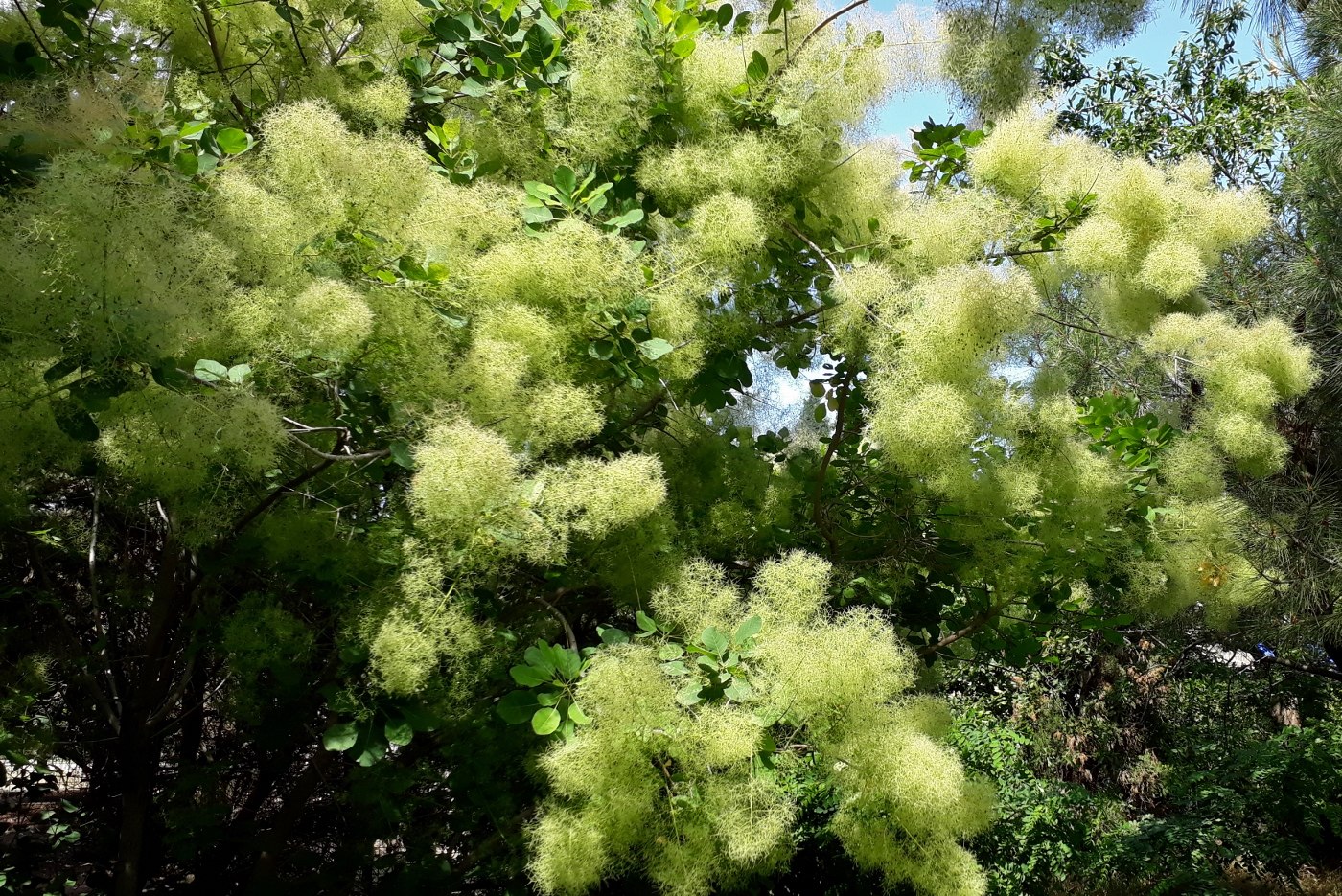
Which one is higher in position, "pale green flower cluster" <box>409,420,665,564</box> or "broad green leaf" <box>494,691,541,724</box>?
"pale green flower cluster" <box>409,420,665,564</box>

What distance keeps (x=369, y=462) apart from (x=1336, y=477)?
13.8 feet

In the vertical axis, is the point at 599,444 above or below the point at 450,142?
below

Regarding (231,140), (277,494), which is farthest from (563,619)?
(231,140)

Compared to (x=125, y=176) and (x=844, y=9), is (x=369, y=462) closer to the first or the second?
(x=125, y=176)

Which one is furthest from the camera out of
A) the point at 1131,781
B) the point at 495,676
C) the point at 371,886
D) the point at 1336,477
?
the point at 1131,781

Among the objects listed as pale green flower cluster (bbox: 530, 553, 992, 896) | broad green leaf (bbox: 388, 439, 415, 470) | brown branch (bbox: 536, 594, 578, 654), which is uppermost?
broad green leaf (bbox: 388, 439, 415, 470)

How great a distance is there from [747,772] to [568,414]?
733mm

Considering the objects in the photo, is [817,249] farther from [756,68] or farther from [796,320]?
[756,68]

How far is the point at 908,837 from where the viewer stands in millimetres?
1635

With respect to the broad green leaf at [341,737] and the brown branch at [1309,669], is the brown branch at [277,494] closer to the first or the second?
the broad green leaf at [341,737]

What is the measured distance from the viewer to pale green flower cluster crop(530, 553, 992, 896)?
150 centimetres

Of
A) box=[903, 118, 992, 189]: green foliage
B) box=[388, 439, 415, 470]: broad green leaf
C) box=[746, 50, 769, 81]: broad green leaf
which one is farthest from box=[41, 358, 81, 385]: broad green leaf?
box=[903, 118, 992, 189]: green foliage

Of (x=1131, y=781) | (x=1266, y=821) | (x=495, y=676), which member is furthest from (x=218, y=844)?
(x=1131, y=781)

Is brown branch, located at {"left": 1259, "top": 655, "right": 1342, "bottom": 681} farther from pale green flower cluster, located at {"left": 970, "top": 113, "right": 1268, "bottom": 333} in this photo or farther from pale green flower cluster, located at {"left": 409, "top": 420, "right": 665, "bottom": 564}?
pale green flower cluster, located at {"left": 409, "top": 420, "right": 665, "bottom": 564}
